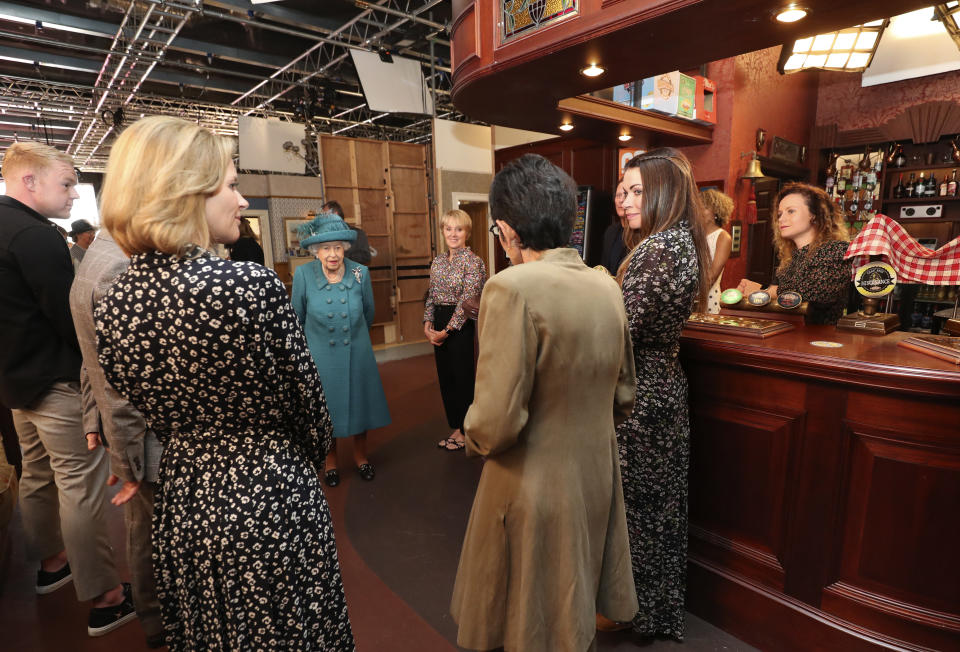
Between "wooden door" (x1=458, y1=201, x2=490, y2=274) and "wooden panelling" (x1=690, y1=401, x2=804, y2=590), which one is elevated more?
"wooden door" (x1=458, y1=201, x2=490, y2=274)

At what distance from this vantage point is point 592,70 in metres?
2.54

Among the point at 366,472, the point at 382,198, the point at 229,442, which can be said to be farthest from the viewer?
the point at 382,198

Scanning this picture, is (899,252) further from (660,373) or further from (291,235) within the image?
(291,235)

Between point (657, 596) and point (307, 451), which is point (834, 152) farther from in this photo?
point (307, 451)

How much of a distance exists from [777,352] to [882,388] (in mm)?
331

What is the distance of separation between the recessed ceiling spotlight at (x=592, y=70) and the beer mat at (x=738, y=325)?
135cm

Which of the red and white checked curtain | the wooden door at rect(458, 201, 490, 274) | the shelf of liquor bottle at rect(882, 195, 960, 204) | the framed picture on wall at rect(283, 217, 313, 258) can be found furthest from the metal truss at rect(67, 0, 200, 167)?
the shelf of liquor bottle at rect(882, 195, 960, 204)

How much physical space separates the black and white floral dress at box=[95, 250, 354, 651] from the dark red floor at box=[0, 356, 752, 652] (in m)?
1.00

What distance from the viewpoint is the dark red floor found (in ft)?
6.82

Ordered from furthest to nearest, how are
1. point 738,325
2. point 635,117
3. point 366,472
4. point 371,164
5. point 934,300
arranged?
1. point 371,164
2. point 934,300
3. point 635,117
4. point 366,472
5. point 738,325

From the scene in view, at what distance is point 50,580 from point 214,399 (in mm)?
2289

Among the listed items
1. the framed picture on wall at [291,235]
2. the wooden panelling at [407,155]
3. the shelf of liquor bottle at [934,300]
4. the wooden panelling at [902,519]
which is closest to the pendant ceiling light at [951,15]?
the wooden panelling at [902,519]

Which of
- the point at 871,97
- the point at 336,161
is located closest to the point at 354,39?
the point at 336,161

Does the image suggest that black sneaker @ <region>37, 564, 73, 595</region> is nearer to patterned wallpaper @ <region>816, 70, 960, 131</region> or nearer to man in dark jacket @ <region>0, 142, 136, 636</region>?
man in dark jacket @ <region>0, 142, 136, 636</region>
